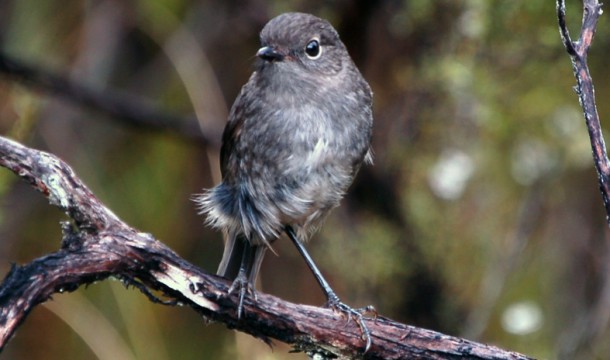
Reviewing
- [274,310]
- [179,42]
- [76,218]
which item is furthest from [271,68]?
[179,42]

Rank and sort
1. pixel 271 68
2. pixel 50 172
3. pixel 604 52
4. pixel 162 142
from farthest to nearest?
pixel 162 142 < pixel 604 52 < pixel 271 68 < pixel 50 172

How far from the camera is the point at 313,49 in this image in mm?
4469

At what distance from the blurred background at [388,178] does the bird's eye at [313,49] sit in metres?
1.32

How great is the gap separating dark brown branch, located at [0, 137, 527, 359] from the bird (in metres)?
0.74

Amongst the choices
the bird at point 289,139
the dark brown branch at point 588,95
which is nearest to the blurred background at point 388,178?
the bird at point 289,139

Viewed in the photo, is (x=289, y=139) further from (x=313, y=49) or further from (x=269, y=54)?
(x=313, y=49)

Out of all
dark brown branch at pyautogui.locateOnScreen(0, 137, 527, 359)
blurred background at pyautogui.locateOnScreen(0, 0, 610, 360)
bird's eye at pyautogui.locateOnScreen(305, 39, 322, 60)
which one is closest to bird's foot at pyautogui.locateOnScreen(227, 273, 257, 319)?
dark brown branch at pyautogui.locateOnScreen(0, 137, 527, 359)

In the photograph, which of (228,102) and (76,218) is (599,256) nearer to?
(228,102)

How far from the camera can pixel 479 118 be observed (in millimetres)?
5852

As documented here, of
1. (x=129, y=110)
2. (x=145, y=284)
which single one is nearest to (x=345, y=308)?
(x=145, y=284)

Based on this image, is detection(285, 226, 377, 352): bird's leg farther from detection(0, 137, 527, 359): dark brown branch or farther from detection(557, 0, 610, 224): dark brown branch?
detection(557, 0, 610, 224): dark brown branch

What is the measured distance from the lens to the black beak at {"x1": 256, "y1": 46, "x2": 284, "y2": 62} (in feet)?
13.8

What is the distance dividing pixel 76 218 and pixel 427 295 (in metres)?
3.89

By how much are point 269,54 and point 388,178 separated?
92.2 inches
